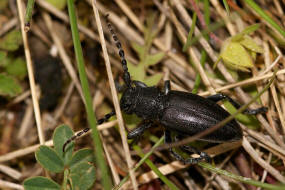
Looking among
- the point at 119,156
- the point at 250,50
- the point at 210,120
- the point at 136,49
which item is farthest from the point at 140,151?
the point at 250,50

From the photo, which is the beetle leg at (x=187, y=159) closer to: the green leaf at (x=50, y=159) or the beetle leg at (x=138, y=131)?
the beetle leg at (x=138, y=131)

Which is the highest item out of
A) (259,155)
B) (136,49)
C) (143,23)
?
(143,23)

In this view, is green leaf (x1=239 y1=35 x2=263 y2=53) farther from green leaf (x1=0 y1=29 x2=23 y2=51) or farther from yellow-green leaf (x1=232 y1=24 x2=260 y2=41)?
green leaf (x1=0 y1=29 x2=23 y2=51)

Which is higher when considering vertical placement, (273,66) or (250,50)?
(250,50)

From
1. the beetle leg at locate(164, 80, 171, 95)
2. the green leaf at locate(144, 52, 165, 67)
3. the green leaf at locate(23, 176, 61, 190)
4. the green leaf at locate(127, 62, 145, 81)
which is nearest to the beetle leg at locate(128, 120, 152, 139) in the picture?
the beetle leg at locate(164, 80, 171, 95)

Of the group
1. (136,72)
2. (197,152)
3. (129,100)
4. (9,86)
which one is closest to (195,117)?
(197,152)

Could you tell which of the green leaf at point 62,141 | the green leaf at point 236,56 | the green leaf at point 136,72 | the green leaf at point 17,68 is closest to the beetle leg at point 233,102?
the green leaf at point 236,56

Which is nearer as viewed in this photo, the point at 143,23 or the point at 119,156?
the point at 119,156

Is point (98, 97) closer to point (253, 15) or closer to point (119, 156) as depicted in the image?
point (119, 156)
